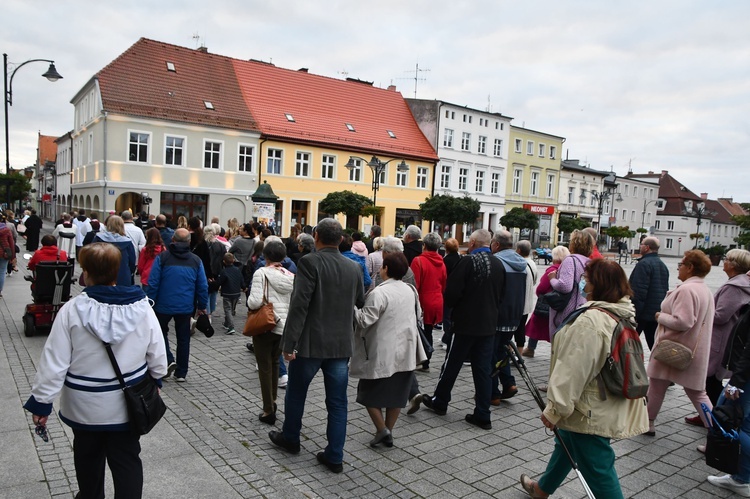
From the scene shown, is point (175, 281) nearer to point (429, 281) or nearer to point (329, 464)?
point (329, 464)

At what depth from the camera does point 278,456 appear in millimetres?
4664

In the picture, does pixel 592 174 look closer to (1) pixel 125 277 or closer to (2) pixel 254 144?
(2) pixel 254 144

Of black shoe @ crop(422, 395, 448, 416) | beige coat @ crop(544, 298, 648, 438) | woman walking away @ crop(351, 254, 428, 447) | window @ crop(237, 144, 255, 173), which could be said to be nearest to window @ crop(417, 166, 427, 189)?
window @ crop(237, 144, 255, 173)

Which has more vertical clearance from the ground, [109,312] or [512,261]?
[512,261]

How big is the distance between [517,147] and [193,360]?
45574 mm

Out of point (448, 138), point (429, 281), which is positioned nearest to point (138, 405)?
point (429, 281)

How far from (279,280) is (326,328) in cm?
149

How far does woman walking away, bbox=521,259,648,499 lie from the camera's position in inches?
128

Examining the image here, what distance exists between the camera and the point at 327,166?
3547 cm

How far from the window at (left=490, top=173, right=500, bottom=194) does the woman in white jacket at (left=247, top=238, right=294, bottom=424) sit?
43.4m

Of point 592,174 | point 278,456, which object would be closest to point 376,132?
point 592,174

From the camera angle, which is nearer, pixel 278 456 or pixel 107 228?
pixel 278 456

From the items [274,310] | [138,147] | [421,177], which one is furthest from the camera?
[421,177]

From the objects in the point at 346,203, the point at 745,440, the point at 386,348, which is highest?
the point at 346,203
